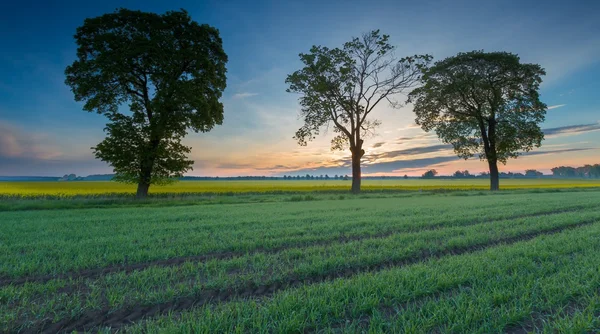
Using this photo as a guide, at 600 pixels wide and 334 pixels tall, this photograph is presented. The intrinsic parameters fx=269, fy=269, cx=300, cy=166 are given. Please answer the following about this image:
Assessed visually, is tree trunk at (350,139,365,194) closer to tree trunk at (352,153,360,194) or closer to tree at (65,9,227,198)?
tree trunk at (352,153,360,194)

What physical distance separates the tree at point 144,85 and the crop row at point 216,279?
19.8 metres

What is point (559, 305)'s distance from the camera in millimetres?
3088

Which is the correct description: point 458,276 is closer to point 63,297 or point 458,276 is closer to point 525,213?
point 63,297

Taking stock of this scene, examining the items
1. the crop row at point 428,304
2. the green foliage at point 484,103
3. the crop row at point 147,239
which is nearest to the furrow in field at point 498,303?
the crop row at point 428,304

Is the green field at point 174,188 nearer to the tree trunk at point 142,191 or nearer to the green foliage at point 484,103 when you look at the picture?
the tree trunk at point 142,191

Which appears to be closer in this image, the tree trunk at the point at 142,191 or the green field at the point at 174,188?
the tree trunk at the point at 142,191

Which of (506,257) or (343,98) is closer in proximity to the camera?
(506,257)

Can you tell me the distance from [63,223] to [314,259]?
1019 centimetres

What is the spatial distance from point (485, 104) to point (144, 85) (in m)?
38.1

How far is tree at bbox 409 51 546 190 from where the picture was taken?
3125cm

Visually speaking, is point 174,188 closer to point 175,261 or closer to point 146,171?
point 146,171

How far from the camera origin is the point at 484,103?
3350 centimetres

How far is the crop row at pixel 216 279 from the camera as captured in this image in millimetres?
3344

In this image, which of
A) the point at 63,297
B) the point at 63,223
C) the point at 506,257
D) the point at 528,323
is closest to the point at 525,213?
the point at 506,257
